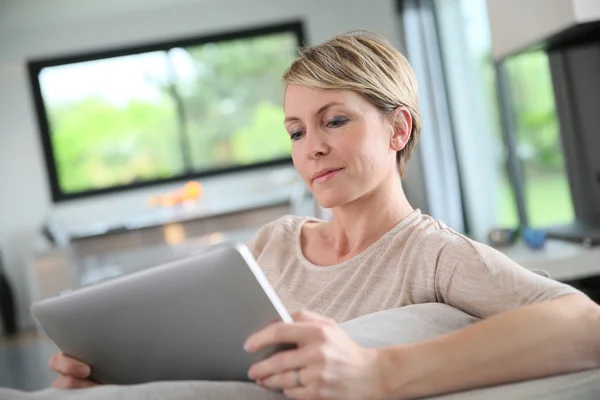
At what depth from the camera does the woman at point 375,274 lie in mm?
906

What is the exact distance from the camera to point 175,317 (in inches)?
35.5

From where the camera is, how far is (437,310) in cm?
107

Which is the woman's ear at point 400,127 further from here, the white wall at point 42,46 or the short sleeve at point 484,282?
the white wall at point 42,46

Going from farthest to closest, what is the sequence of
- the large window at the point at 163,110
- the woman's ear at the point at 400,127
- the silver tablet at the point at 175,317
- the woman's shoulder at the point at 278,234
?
the large window at the point at 163,110, the woman's shoulder at the point at 278,234, the woman's ear at the point at 400,127, the silver tablet at the point at 175,317

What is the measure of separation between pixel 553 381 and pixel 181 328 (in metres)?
0.43

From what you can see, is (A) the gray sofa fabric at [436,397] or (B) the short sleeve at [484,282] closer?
(A) the gray sofa fabric at [436,397]

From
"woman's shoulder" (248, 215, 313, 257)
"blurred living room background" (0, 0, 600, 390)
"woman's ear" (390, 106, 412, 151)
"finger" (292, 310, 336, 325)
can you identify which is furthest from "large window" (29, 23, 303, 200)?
"finger" (292, 310, 336, 325)

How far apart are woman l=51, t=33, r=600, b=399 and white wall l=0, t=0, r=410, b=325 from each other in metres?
6.67

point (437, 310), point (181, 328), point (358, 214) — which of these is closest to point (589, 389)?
point (437, 310)

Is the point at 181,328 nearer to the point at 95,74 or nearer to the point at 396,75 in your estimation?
the point at 396,75

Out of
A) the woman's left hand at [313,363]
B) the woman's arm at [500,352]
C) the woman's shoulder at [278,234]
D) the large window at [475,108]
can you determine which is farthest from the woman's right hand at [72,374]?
the large window at [475,108]

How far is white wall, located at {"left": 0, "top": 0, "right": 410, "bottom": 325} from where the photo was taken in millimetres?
7938

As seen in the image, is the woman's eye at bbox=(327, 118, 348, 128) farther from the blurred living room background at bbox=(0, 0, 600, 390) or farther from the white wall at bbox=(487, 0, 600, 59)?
the blurred living room background at bbox=(0, 0, 600, 390)

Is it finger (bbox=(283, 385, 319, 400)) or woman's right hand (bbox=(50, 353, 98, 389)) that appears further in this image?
woman's right hand (bbox=(50, 353, 98, 389))
